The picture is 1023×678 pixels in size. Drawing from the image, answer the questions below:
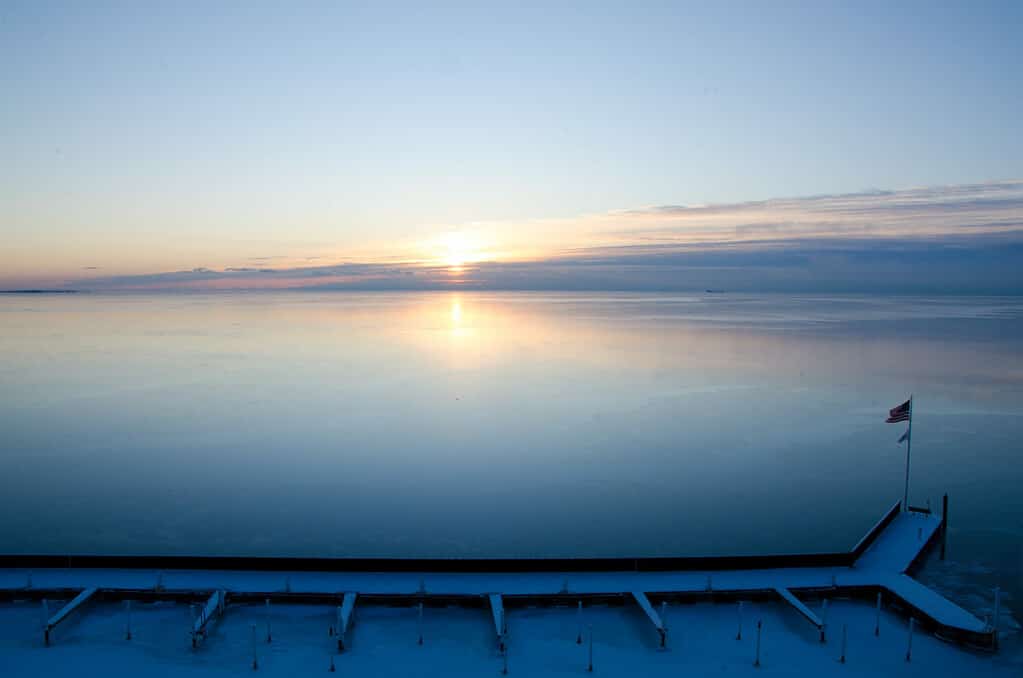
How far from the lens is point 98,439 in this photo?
3306 cm

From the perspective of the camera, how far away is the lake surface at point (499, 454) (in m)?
21.8

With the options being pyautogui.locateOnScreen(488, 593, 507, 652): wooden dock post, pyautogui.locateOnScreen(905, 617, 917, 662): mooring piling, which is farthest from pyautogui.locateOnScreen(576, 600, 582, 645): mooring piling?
pyautogui.locateOnScreen(905, 617, 917, 662): mooring piling

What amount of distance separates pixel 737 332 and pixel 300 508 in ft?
268

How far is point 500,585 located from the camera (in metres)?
16.9

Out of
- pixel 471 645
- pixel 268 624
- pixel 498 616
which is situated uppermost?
pixel 498 616

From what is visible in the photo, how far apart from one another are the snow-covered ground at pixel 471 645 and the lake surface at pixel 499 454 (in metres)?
4.75

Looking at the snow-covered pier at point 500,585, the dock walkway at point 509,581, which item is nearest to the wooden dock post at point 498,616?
the snow-covered pier at point 500,585

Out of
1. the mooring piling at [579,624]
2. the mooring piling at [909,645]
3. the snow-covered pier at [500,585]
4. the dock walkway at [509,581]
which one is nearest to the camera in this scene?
the mooring piling at [909,645]

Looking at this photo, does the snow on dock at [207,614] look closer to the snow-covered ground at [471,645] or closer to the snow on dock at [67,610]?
the snow-covered ground at [471,645]

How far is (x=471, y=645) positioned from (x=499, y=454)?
16532 millimetres

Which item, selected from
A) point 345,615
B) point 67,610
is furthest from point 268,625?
point 67,610

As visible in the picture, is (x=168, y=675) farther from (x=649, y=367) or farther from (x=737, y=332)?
(x=737, y=332)

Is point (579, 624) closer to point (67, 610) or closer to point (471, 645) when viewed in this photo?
point (471, 645)

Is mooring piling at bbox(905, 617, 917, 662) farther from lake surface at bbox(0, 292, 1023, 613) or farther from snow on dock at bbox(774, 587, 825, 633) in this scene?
lake surface at bbox(0, 292, 1023, 613)
